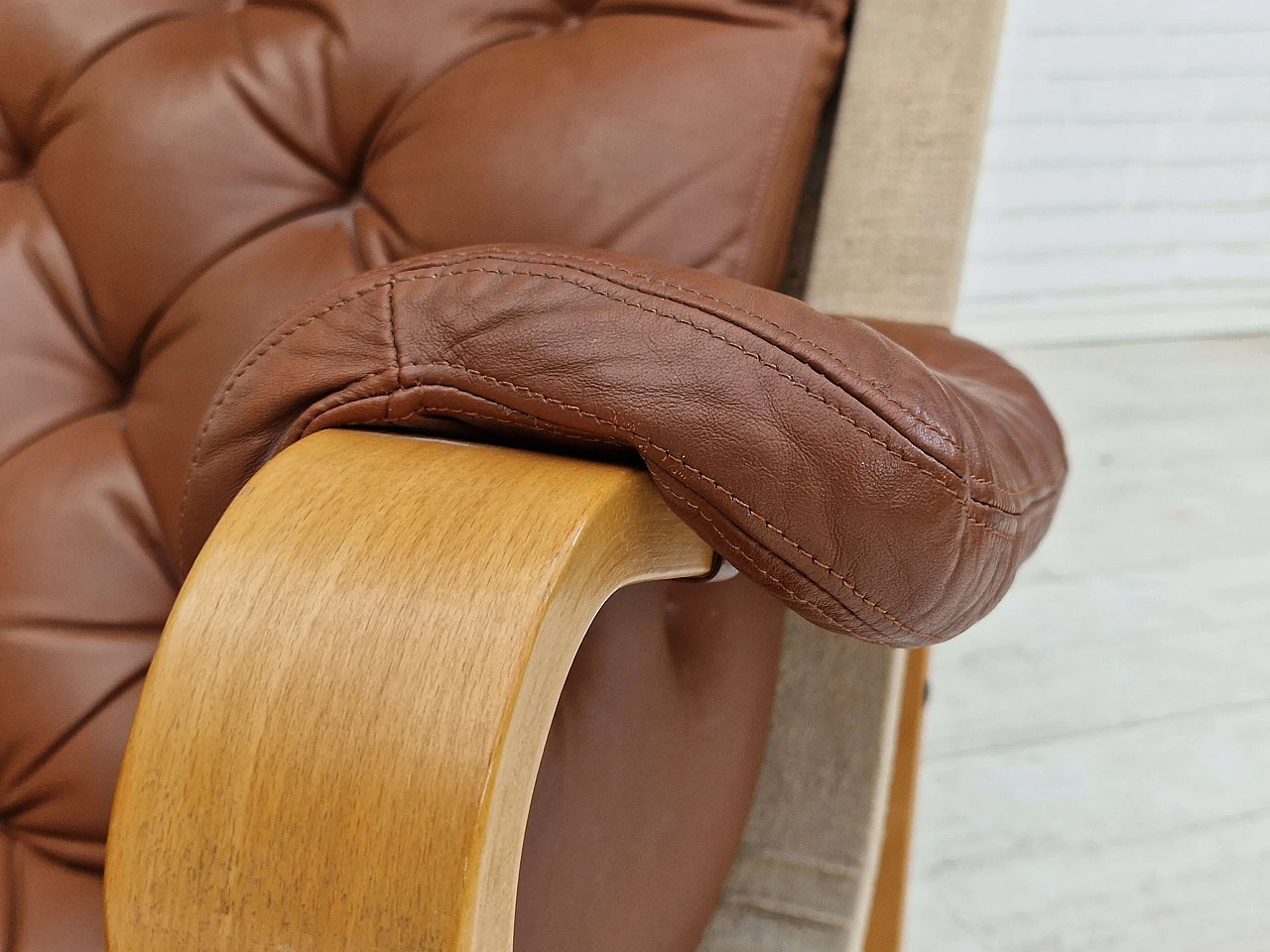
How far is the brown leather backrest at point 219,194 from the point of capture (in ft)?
1.92

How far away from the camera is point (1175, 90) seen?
171cm

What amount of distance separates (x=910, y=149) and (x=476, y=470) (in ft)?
1.43

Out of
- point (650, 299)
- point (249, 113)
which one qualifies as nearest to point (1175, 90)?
point (249, 113)

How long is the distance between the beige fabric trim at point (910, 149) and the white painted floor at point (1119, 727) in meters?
0.58

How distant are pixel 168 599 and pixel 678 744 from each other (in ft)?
1.11

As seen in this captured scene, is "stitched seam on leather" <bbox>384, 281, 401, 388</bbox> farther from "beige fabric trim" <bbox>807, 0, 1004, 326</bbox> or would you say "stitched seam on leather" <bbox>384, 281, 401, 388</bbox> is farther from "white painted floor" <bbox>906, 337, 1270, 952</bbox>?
"white painted floor" <bbox>906, 337, 1270, 952</bbox>

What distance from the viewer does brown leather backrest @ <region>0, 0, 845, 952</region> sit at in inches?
23.1

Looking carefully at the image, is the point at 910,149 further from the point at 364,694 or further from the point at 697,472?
the point at 364,694

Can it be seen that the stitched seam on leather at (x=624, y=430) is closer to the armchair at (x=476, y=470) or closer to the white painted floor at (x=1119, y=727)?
the armchair at (x=476, y=470)

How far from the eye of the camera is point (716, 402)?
0.32 meters

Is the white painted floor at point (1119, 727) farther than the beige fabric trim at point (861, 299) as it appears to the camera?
Yes

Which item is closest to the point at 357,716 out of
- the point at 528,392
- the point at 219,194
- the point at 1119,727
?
the point at 528,392

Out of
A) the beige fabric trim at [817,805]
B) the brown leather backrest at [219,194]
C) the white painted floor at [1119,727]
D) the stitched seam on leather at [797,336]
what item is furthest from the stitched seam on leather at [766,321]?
the white painted floor at [1119,727]

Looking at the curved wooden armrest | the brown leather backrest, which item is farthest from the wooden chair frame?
the brown leather backrest
